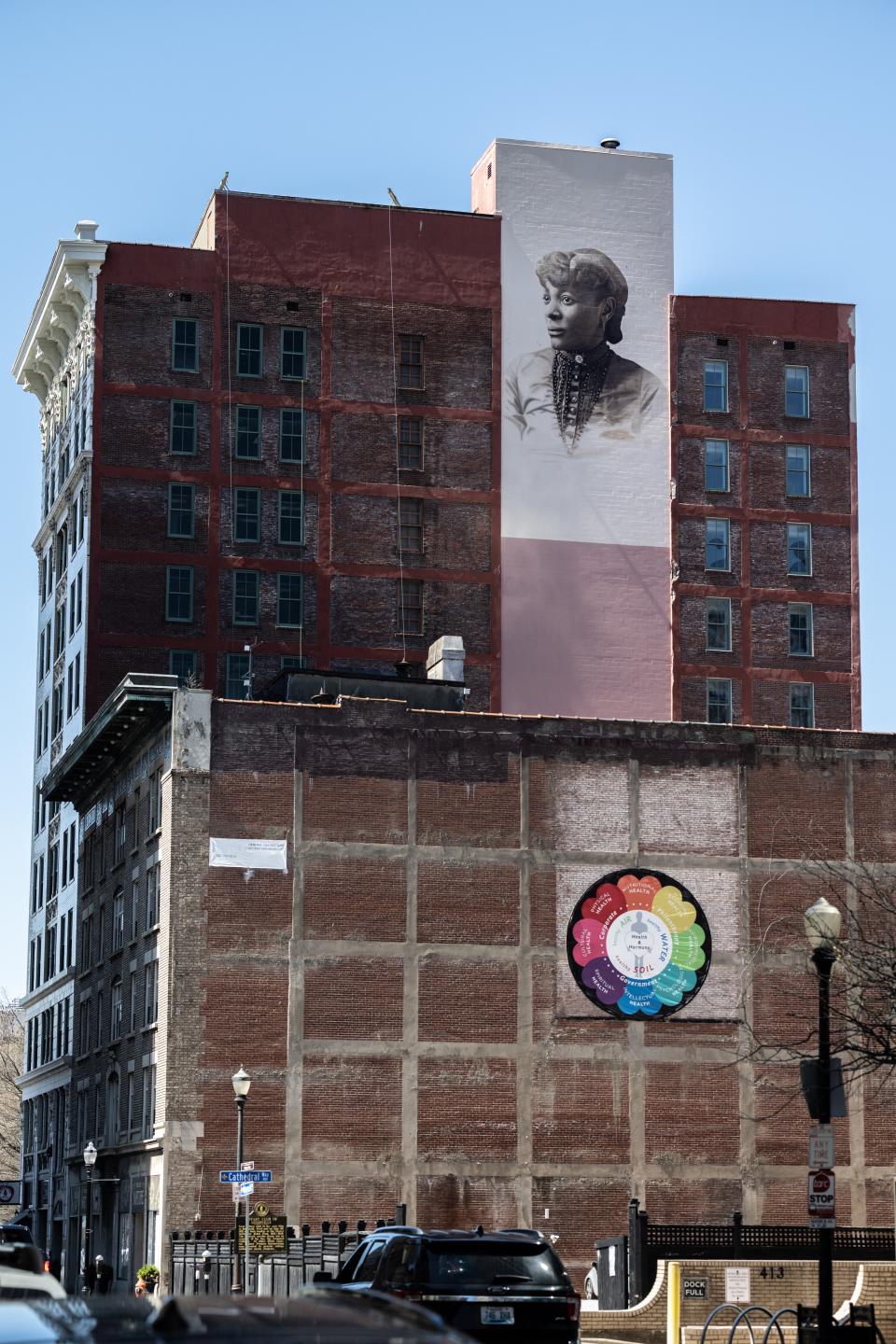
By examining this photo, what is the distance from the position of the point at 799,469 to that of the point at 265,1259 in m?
49.3

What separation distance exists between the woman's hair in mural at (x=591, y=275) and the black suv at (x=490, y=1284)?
232ft

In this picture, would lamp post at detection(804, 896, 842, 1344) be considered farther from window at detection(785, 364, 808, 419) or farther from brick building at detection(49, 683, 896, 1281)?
window at detection(785, 364, 808, 419)

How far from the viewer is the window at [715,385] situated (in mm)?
90625

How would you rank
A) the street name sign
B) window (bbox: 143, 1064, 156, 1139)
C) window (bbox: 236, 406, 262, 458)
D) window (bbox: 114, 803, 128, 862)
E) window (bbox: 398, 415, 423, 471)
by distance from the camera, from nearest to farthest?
the street name sign
window (bbox: 143, 1064, 156, 1139)
window (bbox: 114, 803, 128, 862)
window (bbox: 236, 406, 262, 458)
window (bbox: 398, 415, 423, 471)

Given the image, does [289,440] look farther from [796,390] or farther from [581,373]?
[796,390]

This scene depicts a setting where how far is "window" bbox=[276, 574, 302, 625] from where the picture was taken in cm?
8350

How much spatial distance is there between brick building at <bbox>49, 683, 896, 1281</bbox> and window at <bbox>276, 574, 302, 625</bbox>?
55.9 feet

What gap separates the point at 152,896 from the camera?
6525 cm

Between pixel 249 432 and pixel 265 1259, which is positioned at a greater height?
pixel 249 432

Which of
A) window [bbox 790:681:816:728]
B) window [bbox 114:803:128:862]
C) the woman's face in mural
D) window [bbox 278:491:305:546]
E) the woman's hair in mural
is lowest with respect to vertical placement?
window [bbox 114:803:128:862]

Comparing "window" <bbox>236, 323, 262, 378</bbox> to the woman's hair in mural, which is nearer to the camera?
"window" <bbox>236, 323, 262, 378</bbox>

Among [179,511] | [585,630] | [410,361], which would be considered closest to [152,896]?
[179,511]

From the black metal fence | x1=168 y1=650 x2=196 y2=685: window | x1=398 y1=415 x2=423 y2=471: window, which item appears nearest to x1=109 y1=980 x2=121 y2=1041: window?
the black metal fence

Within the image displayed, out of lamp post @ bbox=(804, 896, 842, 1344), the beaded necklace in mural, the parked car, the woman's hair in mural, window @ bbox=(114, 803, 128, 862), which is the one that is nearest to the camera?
the parked car
